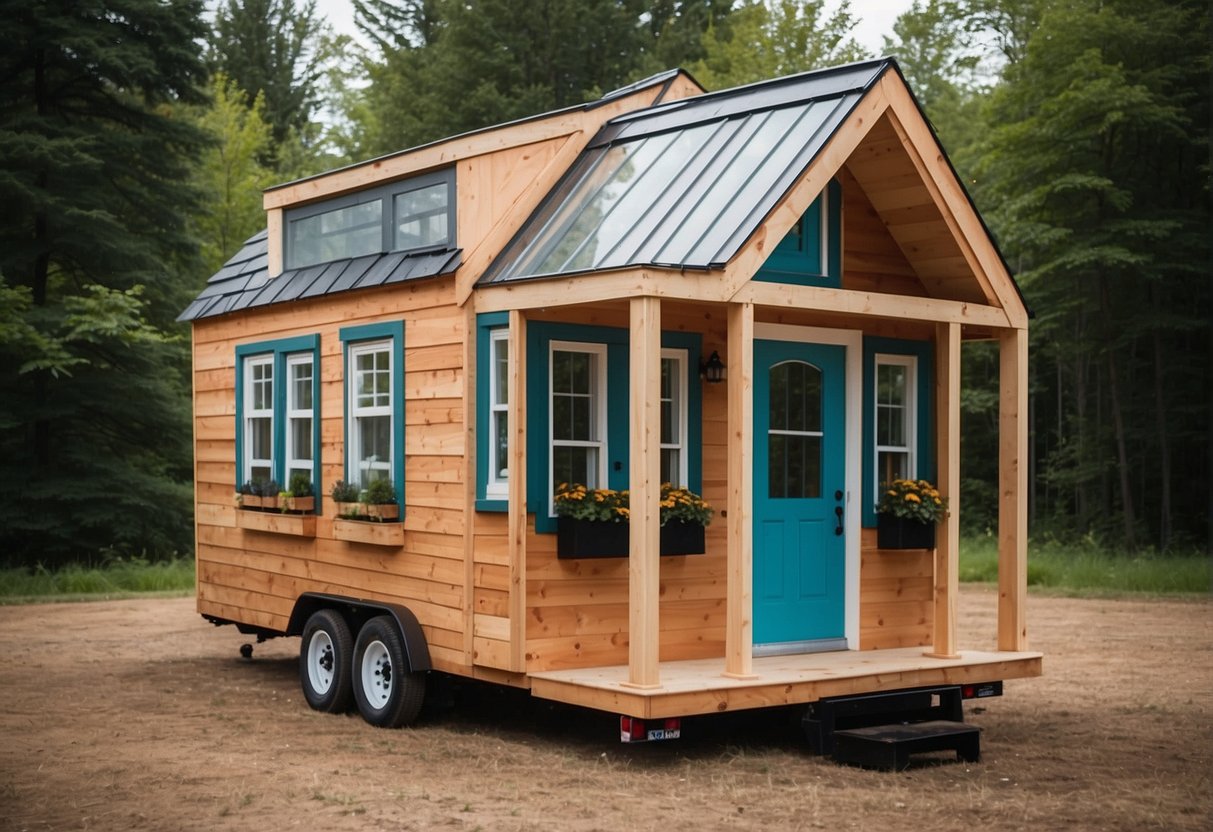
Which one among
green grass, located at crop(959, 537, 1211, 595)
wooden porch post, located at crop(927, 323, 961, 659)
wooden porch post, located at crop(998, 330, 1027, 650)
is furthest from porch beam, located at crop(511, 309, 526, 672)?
green grass, located at crop(959, 537, 1211, 595)

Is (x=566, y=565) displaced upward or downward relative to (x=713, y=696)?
upward

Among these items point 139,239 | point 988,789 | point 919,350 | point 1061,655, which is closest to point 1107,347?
point 1061,655

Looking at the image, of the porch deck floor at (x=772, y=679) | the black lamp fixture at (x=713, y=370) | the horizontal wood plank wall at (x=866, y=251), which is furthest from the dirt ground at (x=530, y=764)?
the horizontal wood plank wall at (x=866, y=251)

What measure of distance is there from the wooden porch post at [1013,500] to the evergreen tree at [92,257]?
14.7 meters

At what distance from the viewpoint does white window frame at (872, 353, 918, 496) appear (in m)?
10.5

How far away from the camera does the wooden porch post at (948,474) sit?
31.9 feet

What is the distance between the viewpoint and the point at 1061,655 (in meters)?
13.8

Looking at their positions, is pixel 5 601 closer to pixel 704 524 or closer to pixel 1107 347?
pixel 704 524

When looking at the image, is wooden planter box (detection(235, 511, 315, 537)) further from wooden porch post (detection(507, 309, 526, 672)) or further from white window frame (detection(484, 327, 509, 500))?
wooden porch post (detection(507, 309, 526, 672))

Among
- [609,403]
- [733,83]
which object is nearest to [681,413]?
[609,403]

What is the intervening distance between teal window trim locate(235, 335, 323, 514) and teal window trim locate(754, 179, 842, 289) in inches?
149

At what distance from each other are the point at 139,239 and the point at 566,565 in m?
16.8

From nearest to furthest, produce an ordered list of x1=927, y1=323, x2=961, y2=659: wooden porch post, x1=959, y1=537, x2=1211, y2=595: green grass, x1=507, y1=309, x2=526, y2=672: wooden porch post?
1. x1=507, y1=309, x2=526, y2=672: wooden porch post
2. x1=927, y1=323, x2=961, y2=659: wooden porch post
3. x1=959, y1=537, x2=1211, y2=595: green grass

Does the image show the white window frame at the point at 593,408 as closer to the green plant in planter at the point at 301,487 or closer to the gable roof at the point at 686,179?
the gable roof at the point at 686,179
